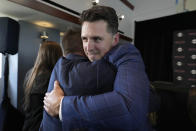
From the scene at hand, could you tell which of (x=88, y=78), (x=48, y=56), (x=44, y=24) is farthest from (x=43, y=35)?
(x=88, y=78)

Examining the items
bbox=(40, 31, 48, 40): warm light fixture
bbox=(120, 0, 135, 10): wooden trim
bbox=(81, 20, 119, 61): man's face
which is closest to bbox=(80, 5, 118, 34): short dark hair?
bbox=(81, 20, 119, 61): man's face

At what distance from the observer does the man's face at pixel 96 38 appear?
62 cm

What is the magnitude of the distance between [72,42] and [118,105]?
1.82 feet

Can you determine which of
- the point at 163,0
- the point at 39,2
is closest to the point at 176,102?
the point at 39,2

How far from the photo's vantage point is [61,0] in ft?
7.63

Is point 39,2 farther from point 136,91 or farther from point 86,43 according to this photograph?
point 136,91

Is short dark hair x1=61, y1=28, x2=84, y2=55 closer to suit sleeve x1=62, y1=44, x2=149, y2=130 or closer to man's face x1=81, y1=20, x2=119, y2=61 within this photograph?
man's face x1=81, y1=20, x2=119, y2=61

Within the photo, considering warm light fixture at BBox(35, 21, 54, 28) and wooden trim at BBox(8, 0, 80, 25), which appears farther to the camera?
warm light fixture at BBox(35, 21, 54, 28)

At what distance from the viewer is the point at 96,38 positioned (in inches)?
25.0

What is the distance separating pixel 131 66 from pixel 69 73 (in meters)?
0.24

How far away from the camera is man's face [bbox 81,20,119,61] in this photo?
2.03 ft

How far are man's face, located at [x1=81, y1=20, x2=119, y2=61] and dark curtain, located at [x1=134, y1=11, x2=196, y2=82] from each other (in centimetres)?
385

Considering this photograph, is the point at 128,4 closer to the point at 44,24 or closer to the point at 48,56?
the point at 44,24

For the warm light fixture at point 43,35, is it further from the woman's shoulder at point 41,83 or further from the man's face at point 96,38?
the man's face at point 96,38
